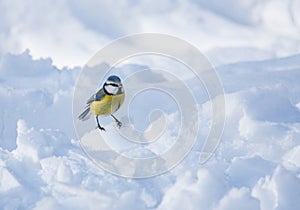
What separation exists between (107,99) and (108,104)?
0.27 ft

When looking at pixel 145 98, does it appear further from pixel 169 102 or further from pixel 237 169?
pixel 237 169

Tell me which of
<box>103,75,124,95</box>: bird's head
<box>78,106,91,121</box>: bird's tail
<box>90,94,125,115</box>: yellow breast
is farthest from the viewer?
<box>78,106,91,121</box>: bird's tail

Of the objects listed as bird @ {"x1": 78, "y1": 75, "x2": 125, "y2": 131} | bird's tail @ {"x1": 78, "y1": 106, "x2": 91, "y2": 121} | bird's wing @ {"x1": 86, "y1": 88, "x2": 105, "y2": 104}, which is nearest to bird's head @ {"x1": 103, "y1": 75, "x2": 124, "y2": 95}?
bird @ {"x1": 78, "y1": 75, "x2": 125, "y2": 131}

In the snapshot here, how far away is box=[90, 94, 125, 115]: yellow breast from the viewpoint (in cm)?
1008

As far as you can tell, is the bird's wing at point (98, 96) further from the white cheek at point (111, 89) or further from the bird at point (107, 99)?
the white cheek at point (111, 89)

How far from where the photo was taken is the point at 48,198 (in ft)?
83.4

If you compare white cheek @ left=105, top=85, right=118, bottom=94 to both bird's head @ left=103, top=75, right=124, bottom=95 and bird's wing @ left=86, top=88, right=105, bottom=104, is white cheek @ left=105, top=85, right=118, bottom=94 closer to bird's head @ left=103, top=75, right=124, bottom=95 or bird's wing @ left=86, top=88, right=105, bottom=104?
bird's head @ left=103, top=75, right=124, bottom=95

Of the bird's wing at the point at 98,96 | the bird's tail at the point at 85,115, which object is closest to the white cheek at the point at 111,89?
the bird's wing at the point at 98,96

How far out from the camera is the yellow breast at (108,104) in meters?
10.1

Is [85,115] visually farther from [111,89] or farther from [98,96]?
[111,89]

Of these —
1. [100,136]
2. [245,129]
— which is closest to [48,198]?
[245,129]

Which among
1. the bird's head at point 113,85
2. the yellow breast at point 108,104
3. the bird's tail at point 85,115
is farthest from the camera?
the bird's tail at point 85,115

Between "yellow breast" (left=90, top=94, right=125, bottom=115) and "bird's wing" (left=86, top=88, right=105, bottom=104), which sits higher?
"bird's wing" (left=86, top=88, right=105, bottom=104)

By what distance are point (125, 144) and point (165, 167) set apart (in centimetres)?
202
